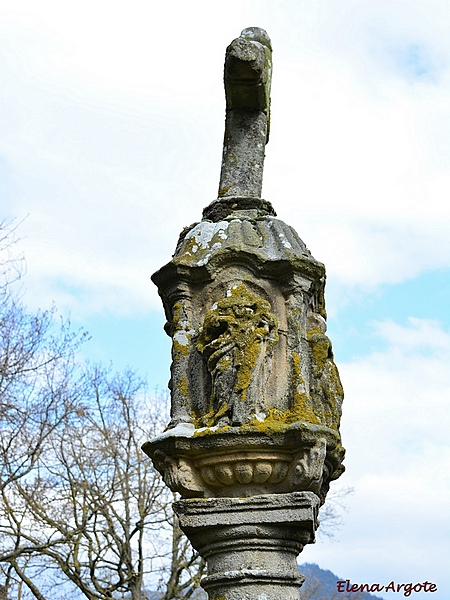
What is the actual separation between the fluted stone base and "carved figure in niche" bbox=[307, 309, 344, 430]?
54 cm

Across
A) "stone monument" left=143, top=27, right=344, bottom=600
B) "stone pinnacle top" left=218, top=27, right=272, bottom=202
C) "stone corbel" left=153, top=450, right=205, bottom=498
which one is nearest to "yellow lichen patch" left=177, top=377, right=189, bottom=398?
"stone monument" left=143, top=27, right=344, bottom=600

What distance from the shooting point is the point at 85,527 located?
14227mm

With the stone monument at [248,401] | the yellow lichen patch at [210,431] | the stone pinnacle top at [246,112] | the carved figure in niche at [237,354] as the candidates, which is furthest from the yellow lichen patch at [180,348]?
the stone pinnacle top at [246,112]

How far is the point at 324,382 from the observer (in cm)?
411

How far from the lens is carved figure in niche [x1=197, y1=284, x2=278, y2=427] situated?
3729mm

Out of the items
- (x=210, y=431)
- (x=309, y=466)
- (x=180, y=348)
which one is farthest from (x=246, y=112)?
(x=309, y=466)

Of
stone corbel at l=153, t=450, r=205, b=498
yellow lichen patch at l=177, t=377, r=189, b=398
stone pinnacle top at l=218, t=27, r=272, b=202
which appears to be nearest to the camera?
stone corbel at l=153, t=450, r=205, b=498

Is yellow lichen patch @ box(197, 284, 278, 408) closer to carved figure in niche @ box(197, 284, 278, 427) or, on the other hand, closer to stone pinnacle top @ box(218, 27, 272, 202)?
carved figure in niche @ box(197, 284, 278, 427)

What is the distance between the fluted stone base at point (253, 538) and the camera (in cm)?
354

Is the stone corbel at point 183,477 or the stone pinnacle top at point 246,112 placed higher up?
the stone pinnacle top at point 246,112

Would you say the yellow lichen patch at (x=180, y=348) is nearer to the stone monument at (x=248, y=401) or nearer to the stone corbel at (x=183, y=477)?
the stone monument at (x=248, y=401)

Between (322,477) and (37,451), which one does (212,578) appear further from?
(37,451)

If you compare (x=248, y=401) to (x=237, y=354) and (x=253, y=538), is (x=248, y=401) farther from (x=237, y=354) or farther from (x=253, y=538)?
(x=253, y=538)

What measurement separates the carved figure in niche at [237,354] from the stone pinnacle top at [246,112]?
1044mm
